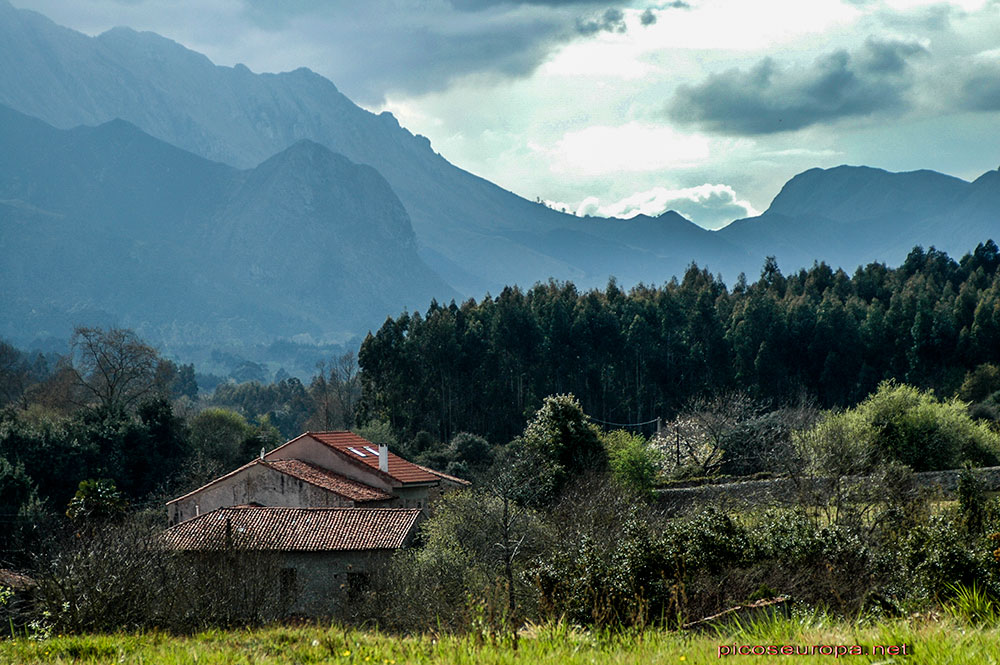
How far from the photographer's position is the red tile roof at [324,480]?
107 feet

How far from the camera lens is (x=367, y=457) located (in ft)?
127

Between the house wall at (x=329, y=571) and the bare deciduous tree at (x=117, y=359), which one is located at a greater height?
the bare deciduous tree at (x=117, y=359)

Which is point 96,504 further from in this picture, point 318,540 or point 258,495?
point 318,540

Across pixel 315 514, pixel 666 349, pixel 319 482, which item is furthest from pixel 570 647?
pixel 666 349

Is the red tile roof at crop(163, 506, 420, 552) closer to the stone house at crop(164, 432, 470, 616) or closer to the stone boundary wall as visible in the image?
the stone house at crop(164, 432, 470, 616)

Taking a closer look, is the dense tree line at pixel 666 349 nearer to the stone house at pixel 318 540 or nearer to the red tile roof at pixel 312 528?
the red tile roof at pixel 312 528

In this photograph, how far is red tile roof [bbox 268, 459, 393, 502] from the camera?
32.6 meters

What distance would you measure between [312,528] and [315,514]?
48.9 inches

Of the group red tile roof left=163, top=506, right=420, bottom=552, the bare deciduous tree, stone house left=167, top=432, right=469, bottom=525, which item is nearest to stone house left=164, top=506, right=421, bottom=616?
red tile roof left=163, top=506, right=420, bottom=552

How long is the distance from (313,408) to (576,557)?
95.7m

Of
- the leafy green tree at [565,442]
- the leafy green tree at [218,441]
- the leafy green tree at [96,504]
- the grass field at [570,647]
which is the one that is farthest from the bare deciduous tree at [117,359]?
the grass field at [570,647]

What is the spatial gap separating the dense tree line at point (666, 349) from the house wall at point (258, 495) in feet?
77.4

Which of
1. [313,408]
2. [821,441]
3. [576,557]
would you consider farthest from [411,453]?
[313,408]

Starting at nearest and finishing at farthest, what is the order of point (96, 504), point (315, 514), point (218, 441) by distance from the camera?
point (315, 514), point (96, 504), point (218, 441)
